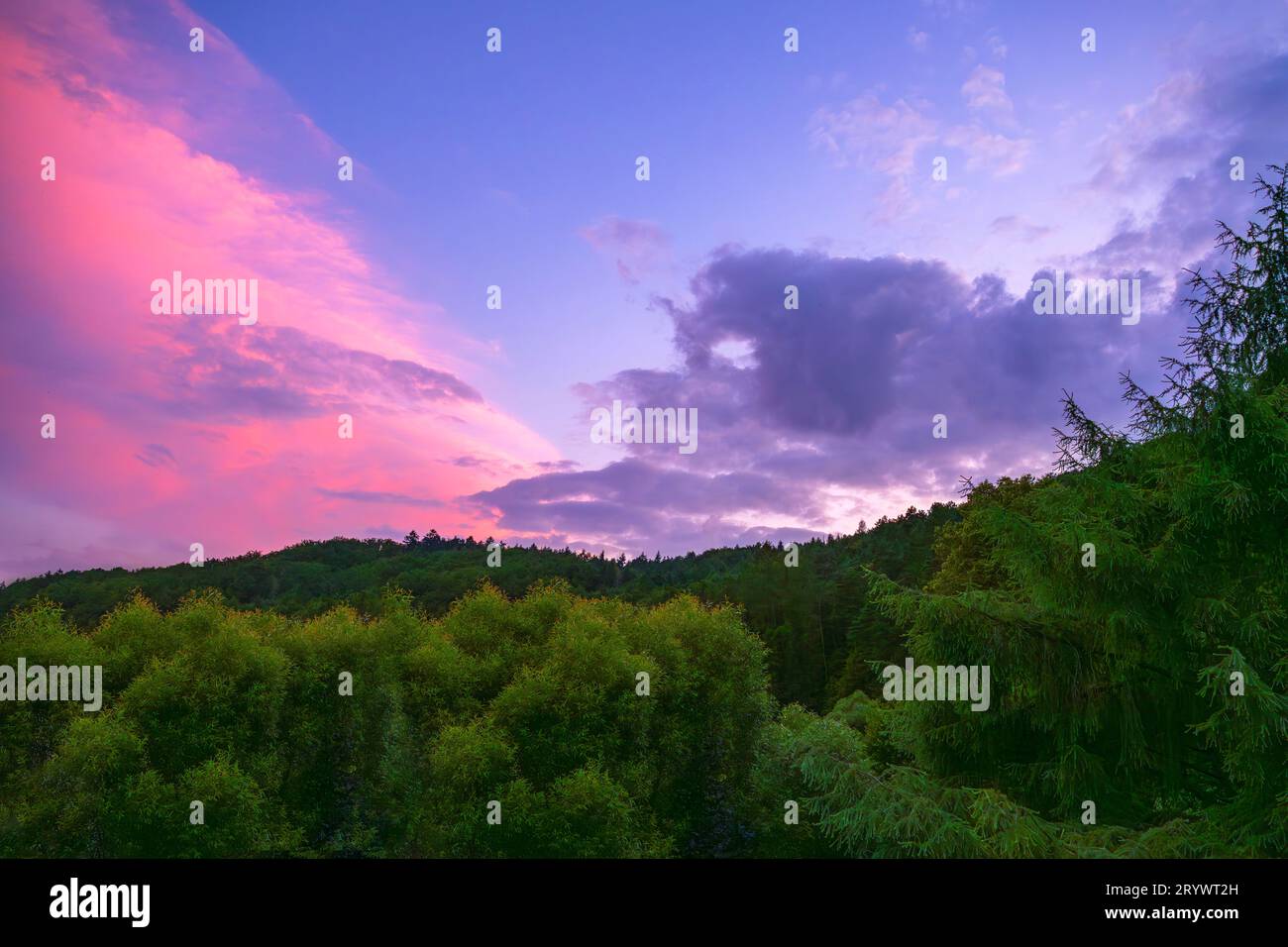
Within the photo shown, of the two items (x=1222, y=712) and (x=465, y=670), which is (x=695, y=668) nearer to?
(x=465, y=670)

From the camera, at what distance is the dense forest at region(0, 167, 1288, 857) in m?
10.5

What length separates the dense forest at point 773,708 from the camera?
10.5m

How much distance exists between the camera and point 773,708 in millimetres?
29625

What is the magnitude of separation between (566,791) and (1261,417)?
18568 millimetres

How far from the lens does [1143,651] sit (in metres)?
11.2

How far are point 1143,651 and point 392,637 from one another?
24484mm

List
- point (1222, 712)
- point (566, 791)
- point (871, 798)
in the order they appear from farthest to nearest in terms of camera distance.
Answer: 1. point (566, 791)
2. point (871, 798)
3. point (1222, 712)

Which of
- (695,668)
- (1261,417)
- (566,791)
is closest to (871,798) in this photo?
(1261,417)

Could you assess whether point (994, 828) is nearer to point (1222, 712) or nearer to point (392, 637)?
point (1222, 712)
